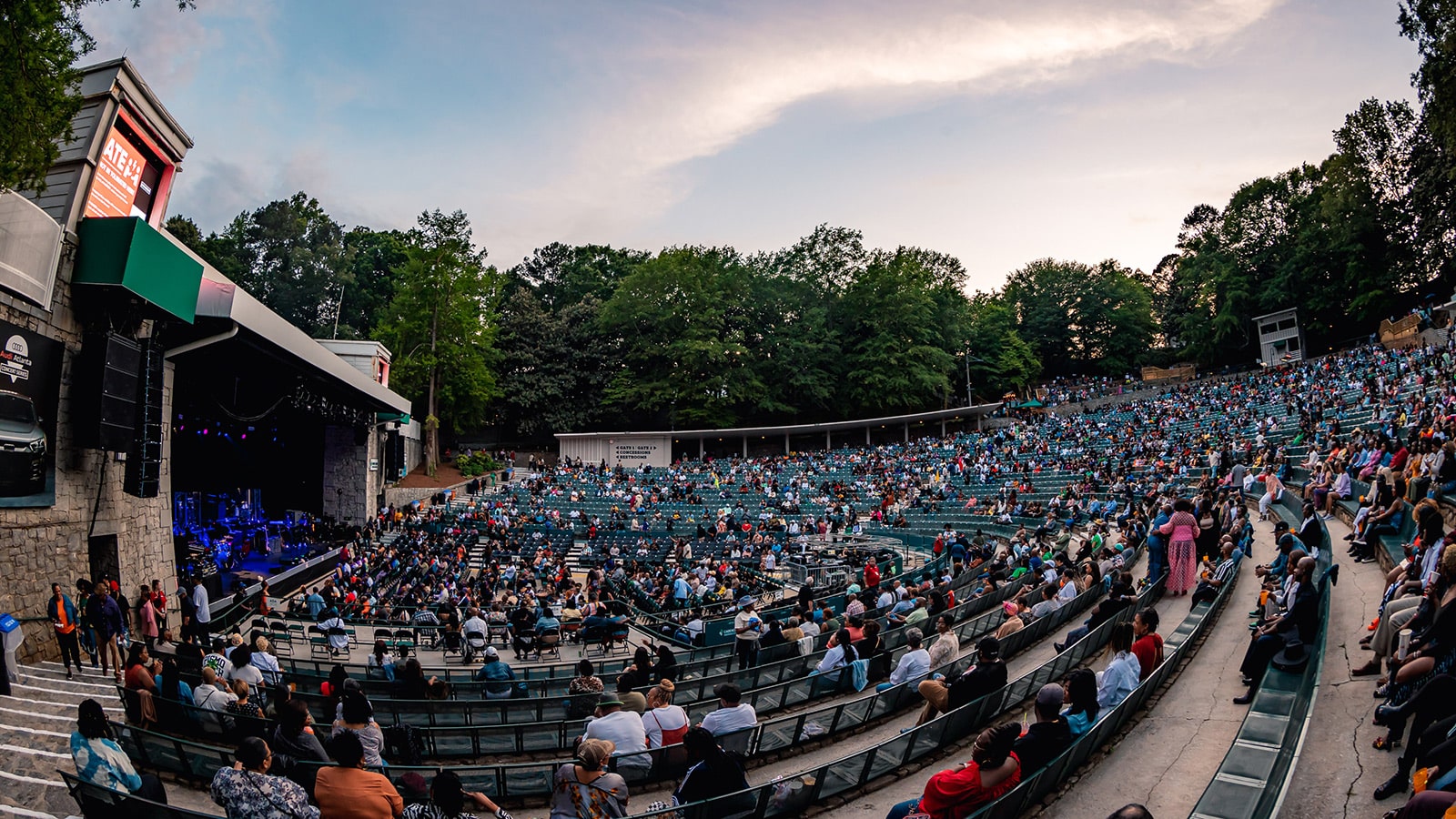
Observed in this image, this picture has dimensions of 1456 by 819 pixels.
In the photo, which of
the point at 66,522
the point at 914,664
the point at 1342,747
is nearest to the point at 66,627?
the point at 66,522

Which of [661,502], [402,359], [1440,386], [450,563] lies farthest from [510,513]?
[1440,386]

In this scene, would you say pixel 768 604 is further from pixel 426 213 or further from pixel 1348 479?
pixel 426 213

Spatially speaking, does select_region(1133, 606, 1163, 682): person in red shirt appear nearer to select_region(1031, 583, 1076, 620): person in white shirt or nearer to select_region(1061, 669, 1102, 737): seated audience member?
select_region(1061, 669, 1102, 737): seated audience member

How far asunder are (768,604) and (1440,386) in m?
18.0

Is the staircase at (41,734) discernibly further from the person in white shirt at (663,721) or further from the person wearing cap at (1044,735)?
the person wearing cap at (1044,735)

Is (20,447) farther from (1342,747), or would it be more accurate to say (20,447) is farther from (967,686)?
(1342,747)

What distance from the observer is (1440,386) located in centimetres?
1900

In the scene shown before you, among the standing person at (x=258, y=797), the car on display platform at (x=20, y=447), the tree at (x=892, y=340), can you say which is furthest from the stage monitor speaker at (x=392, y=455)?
the standing person at (x=258, y=797)

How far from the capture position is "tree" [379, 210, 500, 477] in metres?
40.9

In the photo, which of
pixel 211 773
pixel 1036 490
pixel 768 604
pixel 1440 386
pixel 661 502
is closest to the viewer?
pixel 211 773

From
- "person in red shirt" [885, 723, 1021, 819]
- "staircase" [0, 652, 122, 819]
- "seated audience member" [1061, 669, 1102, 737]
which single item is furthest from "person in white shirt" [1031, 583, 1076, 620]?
"staircase" [0, 652, 122, 819]

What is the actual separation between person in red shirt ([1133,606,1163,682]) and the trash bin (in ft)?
37.5

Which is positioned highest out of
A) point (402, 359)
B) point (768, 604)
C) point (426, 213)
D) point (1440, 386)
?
point (426, 213)

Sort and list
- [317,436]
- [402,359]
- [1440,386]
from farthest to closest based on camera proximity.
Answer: [402,359], [317,436], [1440,386]
